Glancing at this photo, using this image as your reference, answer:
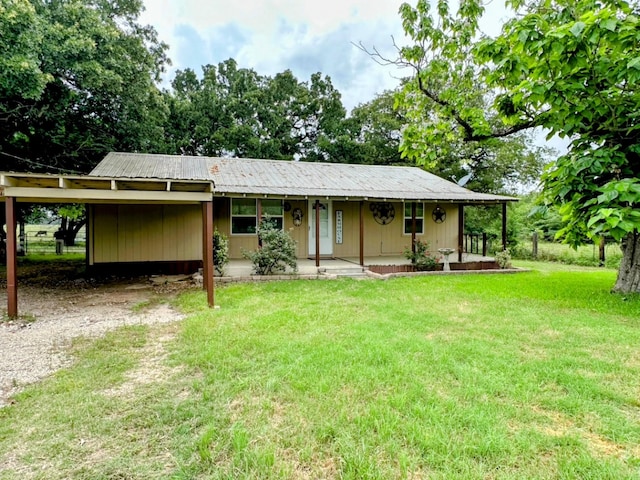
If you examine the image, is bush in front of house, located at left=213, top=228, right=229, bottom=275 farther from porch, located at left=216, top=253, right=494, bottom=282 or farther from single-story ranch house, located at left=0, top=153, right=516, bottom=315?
single-story ranch house, located at left=0, top=153, right=516, bottom=315

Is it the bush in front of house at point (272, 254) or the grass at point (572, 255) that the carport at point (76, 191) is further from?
the grass at point (572, 255)

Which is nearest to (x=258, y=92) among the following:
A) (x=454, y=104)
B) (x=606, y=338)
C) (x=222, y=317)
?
(x=454, y=104)

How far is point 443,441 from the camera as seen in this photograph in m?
2.29

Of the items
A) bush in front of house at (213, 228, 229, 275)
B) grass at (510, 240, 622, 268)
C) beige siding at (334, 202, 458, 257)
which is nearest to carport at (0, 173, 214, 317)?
bush in front of house at (213, 228, 229, 275)

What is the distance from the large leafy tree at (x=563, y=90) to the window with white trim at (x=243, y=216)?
5.39m

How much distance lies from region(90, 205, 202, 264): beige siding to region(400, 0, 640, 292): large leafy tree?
20.6 feet

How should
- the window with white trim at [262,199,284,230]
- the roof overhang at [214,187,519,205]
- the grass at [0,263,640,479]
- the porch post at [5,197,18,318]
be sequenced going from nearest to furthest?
1. the grass at [0,263,640,479]
2. the porch post at [5,197,18,318]
3. the roof overhang at [214,187,519,205]
4. the window with white trim at [262,199,284,230]

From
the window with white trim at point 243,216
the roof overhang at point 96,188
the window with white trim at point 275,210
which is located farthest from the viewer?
the window with white trim at point 275,210

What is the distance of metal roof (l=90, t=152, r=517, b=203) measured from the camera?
9.56 meters

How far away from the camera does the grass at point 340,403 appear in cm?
213

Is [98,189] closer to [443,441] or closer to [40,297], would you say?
[40,297]

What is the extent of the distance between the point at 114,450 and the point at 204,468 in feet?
2.17

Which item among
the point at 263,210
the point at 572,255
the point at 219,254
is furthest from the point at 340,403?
the point at 572,255

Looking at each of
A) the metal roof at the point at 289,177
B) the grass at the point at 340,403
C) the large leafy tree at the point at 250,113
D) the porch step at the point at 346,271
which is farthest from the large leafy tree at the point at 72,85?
the porch step at the point at 346,271
